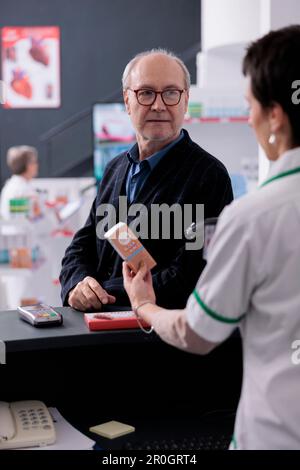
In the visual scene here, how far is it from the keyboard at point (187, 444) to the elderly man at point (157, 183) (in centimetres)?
48

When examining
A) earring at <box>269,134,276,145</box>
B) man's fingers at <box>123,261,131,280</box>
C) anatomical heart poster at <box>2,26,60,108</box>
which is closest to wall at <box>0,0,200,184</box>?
anatomical heart poster at <box>2,26,60,108</box>

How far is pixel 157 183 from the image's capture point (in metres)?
2.22

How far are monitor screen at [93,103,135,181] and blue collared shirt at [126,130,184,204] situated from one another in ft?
22.5

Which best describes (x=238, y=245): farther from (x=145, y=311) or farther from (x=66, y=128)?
(x=66, y=128)

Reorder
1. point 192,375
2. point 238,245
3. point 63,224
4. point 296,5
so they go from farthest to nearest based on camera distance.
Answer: point 63,224 → point 296,5 → point 192,375 → point 238,245

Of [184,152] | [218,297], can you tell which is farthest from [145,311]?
[184,152]

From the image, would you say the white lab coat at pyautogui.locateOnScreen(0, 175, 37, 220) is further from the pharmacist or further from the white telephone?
the white telephone

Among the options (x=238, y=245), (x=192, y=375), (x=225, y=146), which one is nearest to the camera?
(x=238, y=245)

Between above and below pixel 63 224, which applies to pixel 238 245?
above

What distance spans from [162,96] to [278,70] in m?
1.09

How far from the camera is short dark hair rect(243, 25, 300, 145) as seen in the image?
3.88 feet

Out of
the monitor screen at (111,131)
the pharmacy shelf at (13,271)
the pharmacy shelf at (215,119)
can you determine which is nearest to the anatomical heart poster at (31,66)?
the monitor screen at (111,131)
